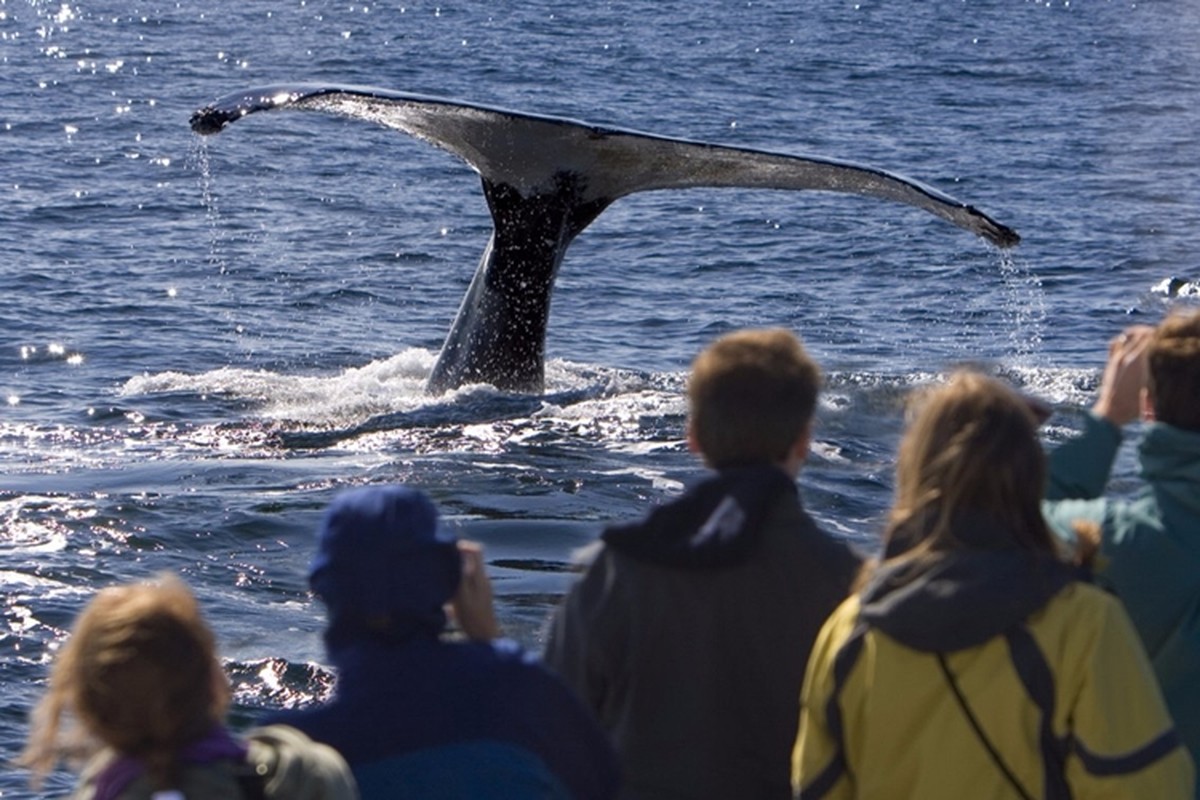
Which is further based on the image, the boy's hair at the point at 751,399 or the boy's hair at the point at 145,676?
the boy's hair at the point at 751,399

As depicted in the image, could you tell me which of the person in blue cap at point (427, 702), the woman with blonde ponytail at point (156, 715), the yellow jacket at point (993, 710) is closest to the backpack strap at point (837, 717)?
the yellow jacket at point (993, 710)

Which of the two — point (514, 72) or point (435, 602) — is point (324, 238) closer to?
point (514, 72)

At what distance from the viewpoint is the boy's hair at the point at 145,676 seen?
2.60 m

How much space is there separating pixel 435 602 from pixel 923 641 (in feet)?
2.24

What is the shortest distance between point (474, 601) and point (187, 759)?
0.60 metres

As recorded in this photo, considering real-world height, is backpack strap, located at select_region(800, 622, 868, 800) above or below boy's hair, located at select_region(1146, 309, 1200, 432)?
below

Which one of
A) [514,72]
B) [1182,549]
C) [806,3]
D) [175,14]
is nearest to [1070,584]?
[1182,549]

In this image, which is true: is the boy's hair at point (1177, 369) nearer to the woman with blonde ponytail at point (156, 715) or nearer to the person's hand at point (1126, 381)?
the person's hand at point (1126, 381)

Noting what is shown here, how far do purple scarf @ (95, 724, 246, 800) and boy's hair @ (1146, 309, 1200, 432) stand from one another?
166cm

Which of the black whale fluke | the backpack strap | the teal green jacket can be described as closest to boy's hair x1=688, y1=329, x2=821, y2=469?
the backpack strap

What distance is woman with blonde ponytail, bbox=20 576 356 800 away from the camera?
103 inches

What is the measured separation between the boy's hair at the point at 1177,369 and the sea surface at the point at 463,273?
3.13 m

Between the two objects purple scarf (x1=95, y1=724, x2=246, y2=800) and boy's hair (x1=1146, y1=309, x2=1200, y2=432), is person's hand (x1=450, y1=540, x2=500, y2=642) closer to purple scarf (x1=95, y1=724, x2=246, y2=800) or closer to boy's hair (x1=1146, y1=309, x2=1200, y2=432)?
purple scarf (x1=95, y1=724, x2=246, y2=800)

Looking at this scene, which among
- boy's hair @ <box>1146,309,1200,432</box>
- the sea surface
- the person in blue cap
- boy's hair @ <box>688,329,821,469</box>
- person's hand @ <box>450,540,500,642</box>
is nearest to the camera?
the person in blue cap
